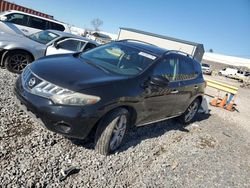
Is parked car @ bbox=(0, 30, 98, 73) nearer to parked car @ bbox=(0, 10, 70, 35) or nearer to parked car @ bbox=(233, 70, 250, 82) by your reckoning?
parked car @ bbox=(0, 10, 70, 35)

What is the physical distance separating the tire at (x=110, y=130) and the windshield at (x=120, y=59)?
2.50ft

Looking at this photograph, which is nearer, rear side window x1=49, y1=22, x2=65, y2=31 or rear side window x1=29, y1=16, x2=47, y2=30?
rear side window x1=29, y1=16, x2=47, y2=30

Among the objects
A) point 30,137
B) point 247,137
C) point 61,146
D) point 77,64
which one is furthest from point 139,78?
point 247,137

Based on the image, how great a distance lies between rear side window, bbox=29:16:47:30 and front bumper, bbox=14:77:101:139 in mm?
10417

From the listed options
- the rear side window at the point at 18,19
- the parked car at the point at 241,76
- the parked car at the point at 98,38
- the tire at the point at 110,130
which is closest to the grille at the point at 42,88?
the tire at the point at 110,130

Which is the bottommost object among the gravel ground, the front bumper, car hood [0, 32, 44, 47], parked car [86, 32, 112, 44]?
parked car [86, 32, 112, 44]

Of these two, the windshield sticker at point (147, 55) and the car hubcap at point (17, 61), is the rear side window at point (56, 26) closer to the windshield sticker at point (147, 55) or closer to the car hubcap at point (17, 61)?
the car hubcap at point (17, 61)

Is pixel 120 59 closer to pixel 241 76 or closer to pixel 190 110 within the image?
pixel 190 110

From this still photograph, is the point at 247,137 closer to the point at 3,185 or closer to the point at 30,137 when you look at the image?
the point at 30,137

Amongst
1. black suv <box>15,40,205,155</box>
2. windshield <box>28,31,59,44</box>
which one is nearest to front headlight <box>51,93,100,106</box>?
black suv <box>15,40,205,155</box>

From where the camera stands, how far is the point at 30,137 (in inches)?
164

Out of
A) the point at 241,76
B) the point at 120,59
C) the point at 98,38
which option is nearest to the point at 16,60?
the point at 120,59

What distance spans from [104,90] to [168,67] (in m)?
1.92

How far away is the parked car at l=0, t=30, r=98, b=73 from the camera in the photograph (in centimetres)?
732
